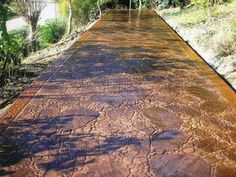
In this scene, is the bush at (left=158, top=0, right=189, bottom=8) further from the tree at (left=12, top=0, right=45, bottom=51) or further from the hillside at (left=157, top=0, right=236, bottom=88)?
the tree at (left=12, top=0, right=45, bottom=51)

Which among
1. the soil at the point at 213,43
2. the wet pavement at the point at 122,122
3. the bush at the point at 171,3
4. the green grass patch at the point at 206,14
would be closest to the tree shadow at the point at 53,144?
the wet pavement at the point at 122,122

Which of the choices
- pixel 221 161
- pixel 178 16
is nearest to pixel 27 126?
pixel 221 161

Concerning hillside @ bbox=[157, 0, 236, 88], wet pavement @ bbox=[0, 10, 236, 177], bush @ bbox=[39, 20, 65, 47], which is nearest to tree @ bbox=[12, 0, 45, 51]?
bush @ bbox=[39, 20, 65, 47]

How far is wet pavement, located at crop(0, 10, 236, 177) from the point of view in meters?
2.93

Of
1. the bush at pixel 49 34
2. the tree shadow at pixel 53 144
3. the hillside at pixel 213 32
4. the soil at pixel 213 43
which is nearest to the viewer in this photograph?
the tree shadow at pixel 53 144

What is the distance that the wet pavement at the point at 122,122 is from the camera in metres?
2.93

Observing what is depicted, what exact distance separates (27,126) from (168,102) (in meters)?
1.73

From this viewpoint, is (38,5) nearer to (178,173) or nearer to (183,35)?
(183,35)

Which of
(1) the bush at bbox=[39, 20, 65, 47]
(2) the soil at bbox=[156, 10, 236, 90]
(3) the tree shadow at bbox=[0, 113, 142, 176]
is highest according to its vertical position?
(2) the soil at bbox=[156, 10, 236, 90]

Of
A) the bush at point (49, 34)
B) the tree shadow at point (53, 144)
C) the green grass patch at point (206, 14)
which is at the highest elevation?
the green grass patch at point (206, 14)

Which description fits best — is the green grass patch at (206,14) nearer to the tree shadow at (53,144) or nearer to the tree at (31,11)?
the tree at (31,11)

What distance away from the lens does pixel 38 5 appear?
1242cm

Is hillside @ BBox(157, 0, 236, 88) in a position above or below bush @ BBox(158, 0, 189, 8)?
below

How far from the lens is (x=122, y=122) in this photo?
12.1 ft
